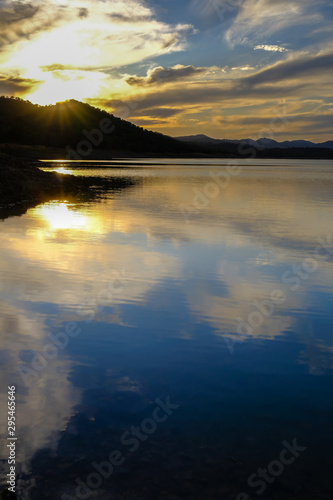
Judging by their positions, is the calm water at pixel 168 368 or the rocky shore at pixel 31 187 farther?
the rocky shore at pixel 31 187

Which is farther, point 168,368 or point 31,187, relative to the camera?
point 31,187

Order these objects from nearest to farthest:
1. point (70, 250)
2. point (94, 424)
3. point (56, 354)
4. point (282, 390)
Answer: point (94, 424)
point (282, 390)
point (56, 354)
point (70, 250)

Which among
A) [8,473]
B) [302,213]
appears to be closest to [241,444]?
[8,473]

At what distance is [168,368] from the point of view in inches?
304

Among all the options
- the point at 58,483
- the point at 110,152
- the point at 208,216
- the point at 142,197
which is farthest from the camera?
the point at 110,152

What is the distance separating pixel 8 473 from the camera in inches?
196

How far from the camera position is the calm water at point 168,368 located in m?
5.11

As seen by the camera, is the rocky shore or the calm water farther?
the rocky shore

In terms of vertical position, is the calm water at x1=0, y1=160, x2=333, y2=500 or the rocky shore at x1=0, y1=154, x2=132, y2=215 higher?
the rocky shore at x1=0, y1=154, x2=132, y2=215

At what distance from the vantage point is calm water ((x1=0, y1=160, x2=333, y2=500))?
16.8ft

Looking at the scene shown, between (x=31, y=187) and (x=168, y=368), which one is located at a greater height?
(x=31, y=187)

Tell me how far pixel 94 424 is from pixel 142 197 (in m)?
35.9

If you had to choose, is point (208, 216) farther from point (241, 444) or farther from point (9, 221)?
point (241, 444)

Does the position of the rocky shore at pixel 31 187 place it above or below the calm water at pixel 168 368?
above
